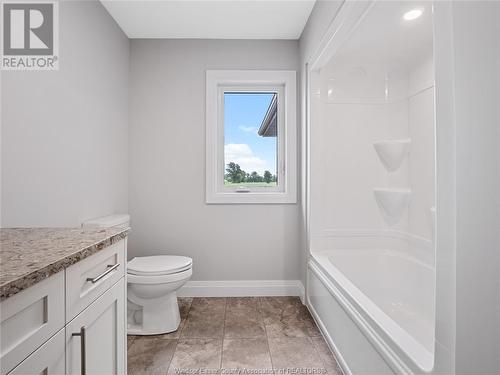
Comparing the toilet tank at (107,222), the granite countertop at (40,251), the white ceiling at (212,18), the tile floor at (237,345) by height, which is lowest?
the tile floor at (237,345)

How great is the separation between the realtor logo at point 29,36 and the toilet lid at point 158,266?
1.33m

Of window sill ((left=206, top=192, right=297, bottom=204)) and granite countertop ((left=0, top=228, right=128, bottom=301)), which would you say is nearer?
granite countertop ((left=0, top=228, right=128, bottom=301))

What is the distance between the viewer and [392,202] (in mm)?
2631

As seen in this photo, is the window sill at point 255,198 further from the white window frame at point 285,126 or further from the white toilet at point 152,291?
the white toilet at point 152,291

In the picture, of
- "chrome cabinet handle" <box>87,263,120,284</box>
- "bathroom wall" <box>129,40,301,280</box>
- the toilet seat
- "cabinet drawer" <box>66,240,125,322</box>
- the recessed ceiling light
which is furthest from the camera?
"bathroom wall" <box>129,40,301,280</box>

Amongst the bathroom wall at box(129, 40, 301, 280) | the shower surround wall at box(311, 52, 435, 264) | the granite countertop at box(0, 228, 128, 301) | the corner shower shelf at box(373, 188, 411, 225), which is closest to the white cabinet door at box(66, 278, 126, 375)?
the granite countertop at box(0, 228, 128, 301)

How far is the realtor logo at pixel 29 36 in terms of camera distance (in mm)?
1561

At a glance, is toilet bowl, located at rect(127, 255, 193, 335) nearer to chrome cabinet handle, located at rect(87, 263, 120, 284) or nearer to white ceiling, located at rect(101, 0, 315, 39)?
chrome cabinet handle, located at rect(87, 263, 120, 284)

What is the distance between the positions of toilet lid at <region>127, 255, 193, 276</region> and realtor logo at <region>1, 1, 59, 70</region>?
4.37 ft

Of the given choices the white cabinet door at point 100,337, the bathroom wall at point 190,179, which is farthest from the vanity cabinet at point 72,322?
the bathroom wall at point 190,179

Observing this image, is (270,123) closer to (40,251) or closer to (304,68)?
(304,68)

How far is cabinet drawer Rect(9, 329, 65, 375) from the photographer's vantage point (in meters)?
0.69

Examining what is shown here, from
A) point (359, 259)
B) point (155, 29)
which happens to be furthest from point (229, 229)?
point (155, 29)

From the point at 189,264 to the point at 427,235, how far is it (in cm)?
181
